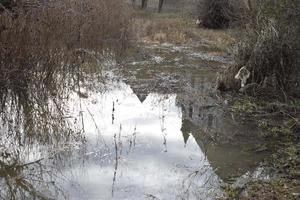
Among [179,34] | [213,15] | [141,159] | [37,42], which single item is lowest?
[141,159]

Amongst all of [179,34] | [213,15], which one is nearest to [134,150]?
[179,34]

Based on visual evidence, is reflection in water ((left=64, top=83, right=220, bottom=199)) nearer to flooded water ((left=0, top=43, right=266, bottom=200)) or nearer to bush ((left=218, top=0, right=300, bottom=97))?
flooded water ((left=0, top=43, right=266, bottom=200))

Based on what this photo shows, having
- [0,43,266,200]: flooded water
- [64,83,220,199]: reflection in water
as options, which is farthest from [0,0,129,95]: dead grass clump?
[64,83,220,199]: reflection in water

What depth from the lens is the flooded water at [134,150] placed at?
20.5 ft

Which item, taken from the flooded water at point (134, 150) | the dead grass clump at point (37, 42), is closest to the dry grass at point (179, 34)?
the dead grass clump at point (37, 42)

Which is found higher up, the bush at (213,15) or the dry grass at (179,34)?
the bush at (213,15)

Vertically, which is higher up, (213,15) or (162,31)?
(213,15)

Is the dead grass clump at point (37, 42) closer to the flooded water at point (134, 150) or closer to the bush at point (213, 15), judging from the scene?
the flooded water at point (134, 150)

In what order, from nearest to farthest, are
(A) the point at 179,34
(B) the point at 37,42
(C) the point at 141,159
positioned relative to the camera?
(C) the point at 141,159 < (B) the point at 37,42 < (A) the point at 179,34

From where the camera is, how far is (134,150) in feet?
25.0

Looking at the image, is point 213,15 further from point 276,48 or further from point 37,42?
point 37,42

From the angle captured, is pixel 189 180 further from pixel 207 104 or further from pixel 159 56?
pixel 159 56

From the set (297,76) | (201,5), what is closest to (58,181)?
(297,76)

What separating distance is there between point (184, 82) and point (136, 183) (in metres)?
6.37
